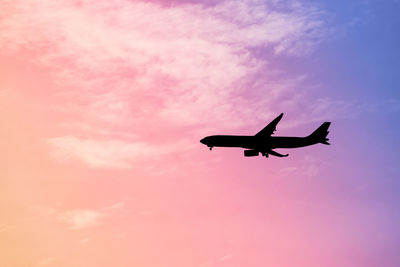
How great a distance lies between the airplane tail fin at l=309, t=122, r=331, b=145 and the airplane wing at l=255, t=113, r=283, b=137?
1776 centimetres

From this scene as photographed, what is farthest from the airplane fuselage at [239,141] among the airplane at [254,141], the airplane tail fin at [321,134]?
the airplane tail fin at [321,134]

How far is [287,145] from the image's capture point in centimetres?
10625

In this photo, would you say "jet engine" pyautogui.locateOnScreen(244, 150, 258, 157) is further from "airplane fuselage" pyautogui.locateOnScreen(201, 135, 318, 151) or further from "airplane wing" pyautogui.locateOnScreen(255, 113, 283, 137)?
"airplane wing" pyautogui.locateOnScreen(255, 113, 283, 137)

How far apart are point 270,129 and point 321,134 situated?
2112 centimetres

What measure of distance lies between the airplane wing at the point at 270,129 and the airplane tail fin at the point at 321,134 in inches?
699

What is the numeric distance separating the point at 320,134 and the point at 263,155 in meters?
20.2

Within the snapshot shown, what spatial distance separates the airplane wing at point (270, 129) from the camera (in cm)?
9562

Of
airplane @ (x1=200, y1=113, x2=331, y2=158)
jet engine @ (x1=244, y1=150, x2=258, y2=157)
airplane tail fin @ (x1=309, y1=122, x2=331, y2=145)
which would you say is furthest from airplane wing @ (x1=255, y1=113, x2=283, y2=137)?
airplane tail fin @ (x1=309, y1=122, x2=331, y2=145)

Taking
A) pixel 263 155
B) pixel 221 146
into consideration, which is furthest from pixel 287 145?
pixel 221 146

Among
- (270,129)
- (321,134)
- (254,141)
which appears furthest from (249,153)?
(321,134)

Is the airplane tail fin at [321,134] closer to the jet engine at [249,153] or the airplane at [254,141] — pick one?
the airplane at [254,141]

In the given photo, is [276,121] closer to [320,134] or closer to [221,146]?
[221,146]

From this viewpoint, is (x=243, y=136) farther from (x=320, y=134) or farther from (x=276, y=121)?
(x=320, y=134)

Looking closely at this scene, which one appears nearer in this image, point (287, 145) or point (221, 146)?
point (221, 146)
